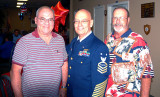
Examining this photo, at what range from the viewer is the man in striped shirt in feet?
5.45

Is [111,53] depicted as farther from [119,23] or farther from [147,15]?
[147,15]

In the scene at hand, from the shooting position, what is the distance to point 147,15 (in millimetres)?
4703

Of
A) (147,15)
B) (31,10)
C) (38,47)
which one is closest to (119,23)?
(38,47)

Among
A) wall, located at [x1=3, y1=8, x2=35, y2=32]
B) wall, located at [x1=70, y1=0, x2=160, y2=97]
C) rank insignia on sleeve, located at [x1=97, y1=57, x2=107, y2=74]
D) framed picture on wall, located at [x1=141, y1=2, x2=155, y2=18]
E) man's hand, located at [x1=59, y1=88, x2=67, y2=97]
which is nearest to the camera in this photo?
rank insignia on sleeve, located at [x1=97, y1=57, x2=107, y2=74]

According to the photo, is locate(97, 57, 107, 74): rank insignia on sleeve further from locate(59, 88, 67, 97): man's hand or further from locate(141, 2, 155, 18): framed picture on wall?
locate(141, 2, 155, 18): framed picture on wall

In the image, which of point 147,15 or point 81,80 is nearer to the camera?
point 81,80

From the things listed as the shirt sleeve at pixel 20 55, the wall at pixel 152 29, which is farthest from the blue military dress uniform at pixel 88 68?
the wall at pixel 152 29

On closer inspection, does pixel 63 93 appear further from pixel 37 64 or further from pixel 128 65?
pixel 128 65

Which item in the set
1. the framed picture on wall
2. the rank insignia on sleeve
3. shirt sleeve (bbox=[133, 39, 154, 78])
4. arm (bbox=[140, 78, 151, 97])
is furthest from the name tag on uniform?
the framed picture on wall

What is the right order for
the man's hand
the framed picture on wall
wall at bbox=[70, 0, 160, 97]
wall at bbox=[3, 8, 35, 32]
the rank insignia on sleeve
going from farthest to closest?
wall at bbox=[3, 8, 35, 32] < the framed picture on wall < wall at bbox=[70, 0, 160, 97] < the man's hand < the rank insignia on sleeve

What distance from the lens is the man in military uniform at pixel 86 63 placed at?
1.62 metres

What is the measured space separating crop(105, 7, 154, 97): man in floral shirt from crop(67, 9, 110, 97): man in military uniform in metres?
0.12

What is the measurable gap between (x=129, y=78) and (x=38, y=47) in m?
0.86

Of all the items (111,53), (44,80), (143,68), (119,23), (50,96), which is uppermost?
(119,23)
